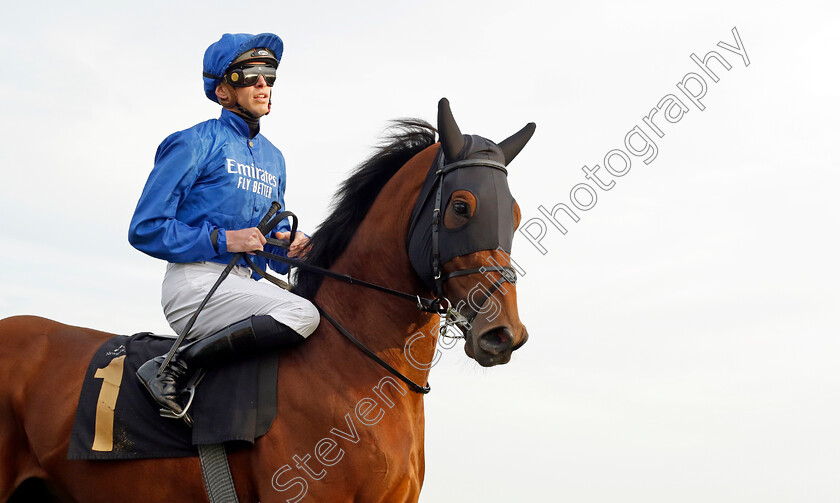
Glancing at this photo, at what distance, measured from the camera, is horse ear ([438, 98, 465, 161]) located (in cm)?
494

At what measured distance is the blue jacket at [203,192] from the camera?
17.2ft

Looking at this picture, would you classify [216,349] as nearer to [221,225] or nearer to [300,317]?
[300,317]

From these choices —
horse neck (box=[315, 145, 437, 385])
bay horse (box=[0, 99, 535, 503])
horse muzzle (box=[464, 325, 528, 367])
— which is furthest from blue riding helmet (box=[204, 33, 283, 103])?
horse muzzle (box=[464, 325, 528, 367])

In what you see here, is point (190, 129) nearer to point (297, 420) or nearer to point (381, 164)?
point (381, 164)

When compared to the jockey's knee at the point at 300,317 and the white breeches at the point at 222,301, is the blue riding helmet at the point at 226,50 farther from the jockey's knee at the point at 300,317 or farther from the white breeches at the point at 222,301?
the jockey's knee at the point at 300,317

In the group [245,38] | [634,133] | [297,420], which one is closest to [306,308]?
[297,420]

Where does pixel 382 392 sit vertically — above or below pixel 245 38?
A: below

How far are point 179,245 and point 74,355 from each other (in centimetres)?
117

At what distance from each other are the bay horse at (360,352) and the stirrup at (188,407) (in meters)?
0.26

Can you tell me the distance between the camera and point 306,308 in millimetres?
5012

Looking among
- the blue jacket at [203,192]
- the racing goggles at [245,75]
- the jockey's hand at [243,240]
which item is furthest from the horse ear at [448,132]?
the racing goggles at [245,75]

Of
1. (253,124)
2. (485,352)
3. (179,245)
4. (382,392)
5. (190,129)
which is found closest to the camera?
(485,352)

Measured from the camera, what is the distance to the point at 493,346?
452cm

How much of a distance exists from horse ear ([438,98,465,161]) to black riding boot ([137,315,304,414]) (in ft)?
4.85
